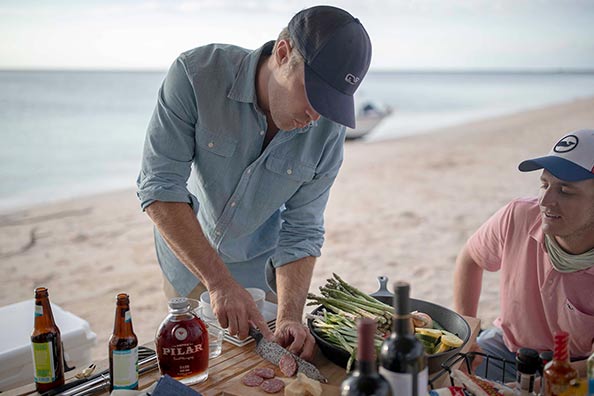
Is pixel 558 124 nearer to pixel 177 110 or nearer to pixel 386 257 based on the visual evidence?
pixel 386 257

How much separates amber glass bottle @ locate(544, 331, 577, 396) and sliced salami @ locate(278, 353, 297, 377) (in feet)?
2.15

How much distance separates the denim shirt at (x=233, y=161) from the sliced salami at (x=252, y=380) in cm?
71

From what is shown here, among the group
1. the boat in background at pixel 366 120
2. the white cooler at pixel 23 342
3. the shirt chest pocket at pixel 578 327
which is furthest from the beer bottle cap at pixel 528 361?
the boat in background at pixel 366 120

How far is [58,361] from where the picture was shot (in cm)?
166

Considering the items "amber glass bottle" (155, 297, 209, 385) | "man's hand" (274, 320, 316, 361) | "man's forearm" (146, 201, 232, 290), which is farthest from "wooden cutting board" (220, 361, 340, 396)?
"man's forearm" (146, 201, 232, 290)

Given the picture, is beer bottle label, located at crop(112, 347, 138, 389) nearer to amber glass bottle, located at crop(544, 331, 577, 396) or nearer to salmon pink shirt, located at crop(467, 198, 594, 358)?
amber glass bottle, located at crop(544, 331, 577, 396)

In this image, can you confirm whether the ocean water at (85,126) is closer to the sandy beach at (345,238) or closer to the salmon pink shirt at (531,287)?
the sandy beach at (345,238)

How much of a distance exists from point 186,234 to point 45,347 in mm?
633

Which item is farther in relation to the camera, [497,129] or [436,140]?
[497,129]

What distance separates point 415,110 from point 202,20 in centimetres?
1085

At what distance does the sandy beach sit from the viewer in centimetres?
548

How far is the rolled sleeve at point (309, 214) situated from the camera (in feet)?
7.80

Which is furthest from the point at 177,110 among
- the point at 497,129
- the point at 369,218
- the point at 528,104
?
the point at 528,104

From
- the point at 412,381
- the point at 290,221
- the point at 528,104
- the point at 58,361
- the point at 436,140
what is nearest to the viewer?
the point at 412,381
